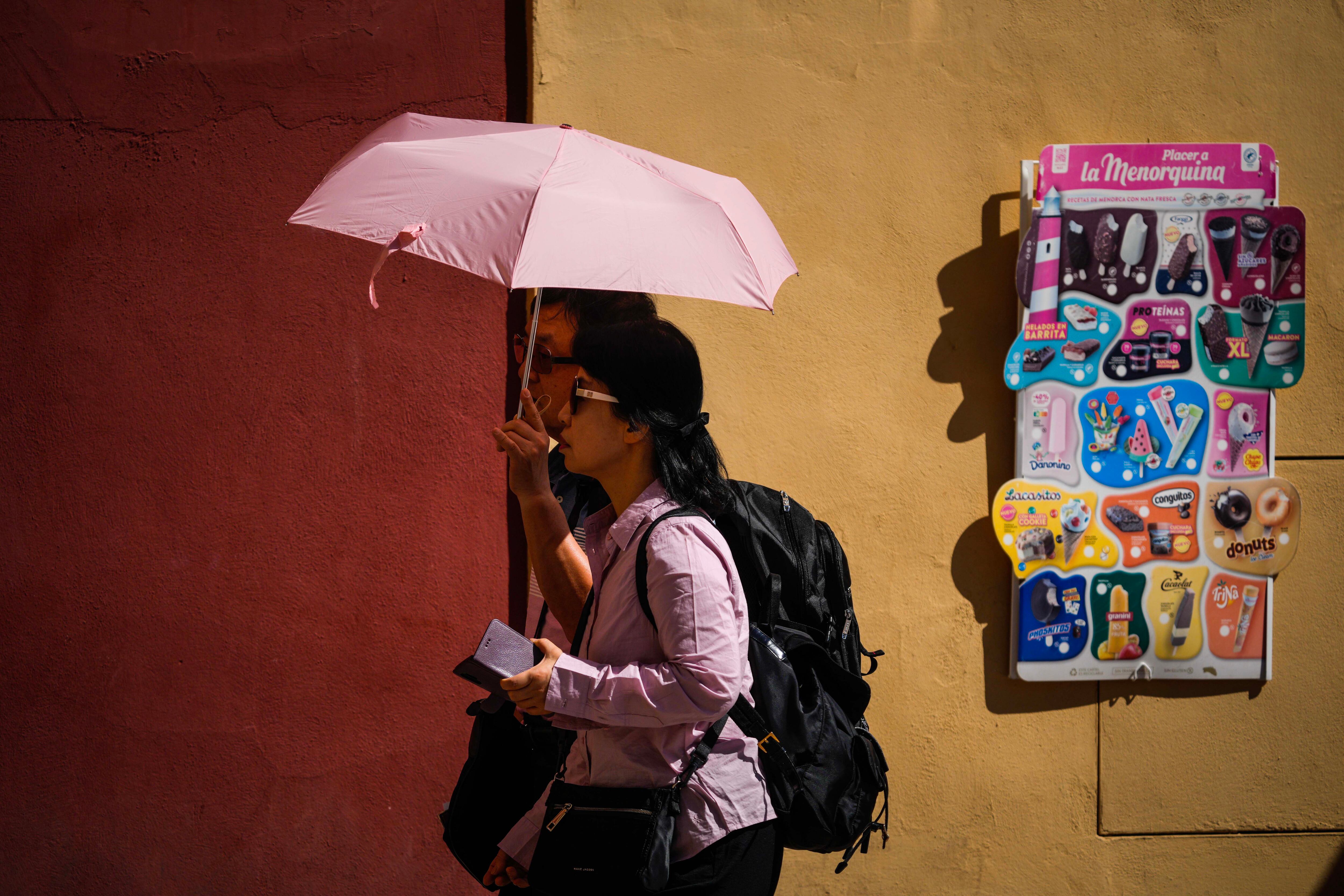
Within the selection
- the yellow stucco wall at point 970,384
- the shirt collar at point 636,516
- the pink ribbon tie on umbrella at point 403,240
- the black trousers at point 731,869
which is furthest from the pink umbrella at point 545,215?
the yellow stucco wall at point 970,384

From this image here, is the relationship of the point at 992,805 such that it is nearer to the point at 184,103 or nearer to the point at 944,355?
the point at 944,355

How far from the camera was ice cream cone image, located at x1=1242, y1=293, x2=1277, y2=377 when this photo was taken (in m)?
3.37

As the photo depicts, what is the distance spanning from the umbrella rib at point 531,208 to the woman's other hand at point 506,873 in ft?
3.60

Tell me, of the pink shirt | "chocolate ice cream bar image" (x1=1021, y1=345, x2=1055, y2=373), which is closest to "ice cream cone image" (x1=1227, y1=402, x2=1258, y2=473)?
"chocolate ice cream bar image" (x1=1021, y1=345, x2=1055, y2=373)

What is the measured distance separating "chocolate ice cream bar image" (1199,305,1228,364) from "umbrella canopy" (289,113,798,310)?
1.96 meters

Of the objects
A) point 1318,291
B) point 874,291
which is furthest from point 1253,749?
point 874,291

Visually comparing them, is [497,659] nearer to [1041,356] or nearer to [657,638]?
[657,638]

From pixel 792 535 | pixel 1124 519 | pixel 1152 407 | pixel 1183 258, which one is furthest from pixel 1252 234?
pixel 792 535

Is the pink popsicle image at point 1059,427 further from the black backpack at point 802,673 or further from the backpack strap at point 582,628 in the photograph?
the backpack strap at point 582,628

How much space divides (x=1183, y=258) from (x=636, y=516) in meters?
2.48

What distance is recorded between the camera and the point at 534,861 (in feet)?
5.94

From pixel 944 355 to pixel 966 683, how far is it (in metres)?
1.12

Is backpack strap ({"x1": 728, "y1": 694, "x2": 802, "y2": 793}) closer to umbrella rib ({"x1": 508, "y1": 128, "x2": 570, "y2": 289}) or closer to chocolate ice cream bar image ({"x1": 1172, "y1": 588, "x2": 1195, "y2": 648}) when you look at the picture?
umbrella rib ({"x1": 508, "y1": 128, "x2": 570, "y2": 289})

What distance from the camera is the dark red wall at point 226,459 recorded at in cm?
329
